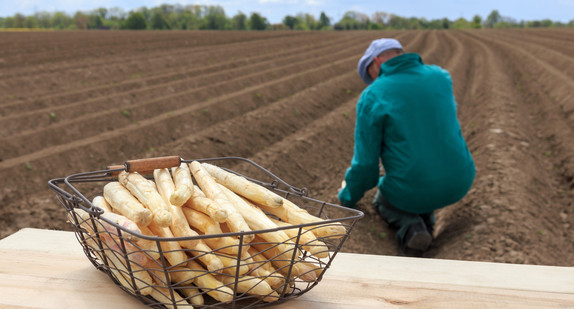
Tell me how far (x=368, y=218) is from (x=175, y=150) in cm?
300

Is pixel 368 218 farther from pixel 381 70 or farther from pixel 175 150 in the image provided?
pixel 175 150

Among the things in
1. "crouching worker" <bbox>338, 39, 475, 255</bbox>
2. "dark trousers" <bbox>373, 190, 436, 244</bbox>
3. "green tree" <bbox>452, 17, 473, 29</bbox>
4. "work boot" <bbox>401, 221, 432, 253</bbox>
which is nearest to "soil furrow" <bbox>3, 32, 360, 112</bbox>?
"dark trousers" <bbox>373, 190, 436, 244</bbox>

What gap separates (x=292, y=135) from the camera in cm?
748

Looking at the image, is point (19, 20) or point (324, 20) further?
point (324, 20)

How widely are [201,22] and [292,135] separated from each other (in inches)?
3070

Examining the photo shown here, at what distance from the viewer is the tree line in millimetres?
69750

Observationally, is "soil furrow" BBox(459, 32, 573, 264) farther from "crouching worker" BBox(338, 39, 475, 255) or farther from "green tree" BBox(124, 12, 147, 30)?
"green tree" BBox(124, 12, 147, 30)

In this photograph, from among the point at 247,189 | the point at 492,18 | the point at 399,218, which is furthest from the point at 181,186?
the point at 492,18

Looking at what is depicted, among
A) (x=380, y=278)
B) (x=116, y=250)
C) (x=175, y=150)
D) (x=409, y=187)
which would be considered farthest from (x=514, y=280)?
(x=175, y=150)

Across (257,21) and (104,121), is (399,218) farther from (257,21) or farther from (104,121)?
(257,21)

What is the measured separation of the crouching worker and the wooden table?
1971 millimetres

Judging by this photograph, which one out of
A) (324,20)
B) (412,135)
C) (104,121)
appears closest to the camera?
(412,135)

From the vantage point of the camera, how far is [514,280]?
Answer: 4.84 ft

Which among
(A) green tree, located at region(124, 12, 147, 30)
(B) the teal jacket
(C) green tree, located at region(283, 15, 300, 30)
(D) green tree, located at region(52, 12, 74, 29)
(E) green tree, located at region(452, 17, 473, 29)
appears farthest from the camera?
(E) green tree, located at region(452, 17, 473, 29)
